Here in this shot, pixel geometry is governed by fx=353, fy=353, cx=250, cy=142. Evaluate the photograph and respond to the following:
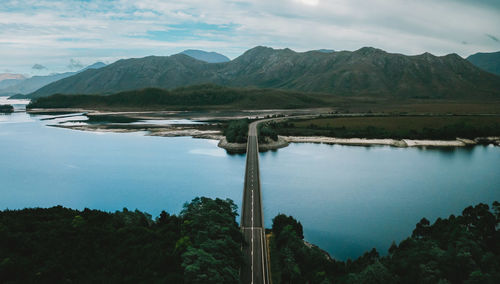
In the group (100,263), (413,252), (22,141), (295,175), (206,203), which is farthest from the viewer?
(22,141)

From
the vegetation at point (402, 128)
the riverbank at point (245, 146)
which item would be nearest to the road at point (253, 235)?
the riverbank at point (245, 146)

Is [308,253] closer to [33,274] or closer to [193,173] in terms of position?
[33,274]

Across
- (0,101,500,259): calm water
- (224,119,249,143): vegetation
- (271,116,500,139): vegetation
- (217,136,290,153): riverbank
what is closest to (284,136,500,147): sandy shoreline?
(271,116,500,139): vegetation

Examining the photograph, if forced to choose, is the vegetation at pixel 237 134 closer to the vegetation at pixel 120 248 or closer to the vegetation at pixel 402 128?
the vegetation at pixel 402 128

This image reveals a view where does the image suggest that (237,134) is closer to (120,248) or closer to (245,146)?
(245,146)

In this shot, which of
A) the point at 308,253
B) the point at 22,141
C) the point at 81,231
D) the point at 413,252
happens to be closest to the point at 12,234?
the point at 81,231

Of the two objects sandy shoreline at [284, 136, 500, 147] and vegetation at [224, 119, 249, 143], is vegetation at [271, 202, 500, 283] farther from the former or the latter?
sandy shoreline at [284, 136, 500, 147]
